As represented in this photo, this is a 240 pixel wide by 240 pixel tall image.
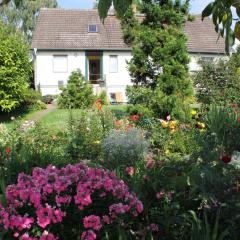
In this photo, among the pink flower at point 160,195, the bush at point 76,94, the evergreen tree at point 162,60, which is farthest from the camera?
the bush at point 76,94

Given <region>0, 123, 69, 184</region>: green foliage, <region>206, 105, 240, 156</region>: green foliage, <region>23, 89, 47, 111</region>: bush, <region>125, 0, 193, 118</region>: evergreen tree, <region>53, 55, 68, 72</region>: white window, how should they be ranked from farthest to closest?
<region>53, 55, 68, 72</region>: white window, <region>23, 89, 47, 111</region>: bush, <region>125, 0, 193, 118</region>: evergreen tree, <region>206, 105, 240, 156</region>: green foliage, <region>0, 123, 69, 184</region>: green foliage

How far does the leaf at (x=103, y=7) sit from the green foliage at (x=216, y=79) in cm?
1255

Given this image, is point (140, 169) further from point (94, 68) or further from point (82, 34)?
point (94, 68)

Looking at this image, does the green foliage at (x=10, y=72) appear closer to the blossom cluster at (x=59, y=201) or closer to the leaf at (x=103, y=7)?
the blossom cluster at (x=59, y=201)

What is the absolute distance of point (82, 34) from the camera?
32.1m

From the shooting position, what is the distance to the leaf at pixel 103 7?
1688 mm

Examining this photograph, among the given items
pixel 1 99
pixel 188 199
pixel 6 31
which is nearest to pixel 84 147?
pixel 188 199

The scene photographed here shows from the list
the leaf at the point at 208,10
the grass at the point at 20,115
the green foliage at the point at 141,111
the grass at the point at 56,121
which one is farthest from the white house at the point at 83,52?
the leaf at the point at 208,10

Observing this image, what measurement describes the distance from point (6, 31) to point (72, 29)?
13212 millimetres

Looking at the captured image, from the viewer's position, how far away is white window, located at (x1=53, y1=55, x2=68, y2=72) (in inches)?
1221

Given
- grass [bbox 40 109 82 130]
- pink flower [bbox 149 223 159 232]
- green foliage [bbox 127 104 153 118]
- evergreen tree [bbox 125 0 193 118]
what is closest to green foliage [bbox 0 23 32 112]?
grass [bbox 40 109 82 130]

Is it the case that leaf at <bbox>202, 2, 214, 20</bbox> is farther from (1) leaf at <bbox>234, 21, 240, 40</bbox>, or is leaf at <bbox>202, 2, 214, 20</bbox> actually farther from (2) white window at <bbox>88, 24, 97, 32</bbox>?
(2) white window at <bbox>88, 24, 97, 32</bbox>

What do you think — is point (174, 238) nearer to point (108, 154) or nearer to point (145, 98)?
point (108, 154)

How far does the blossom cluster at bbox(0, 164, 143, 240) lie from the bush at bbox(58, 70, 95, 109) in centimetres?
1897
